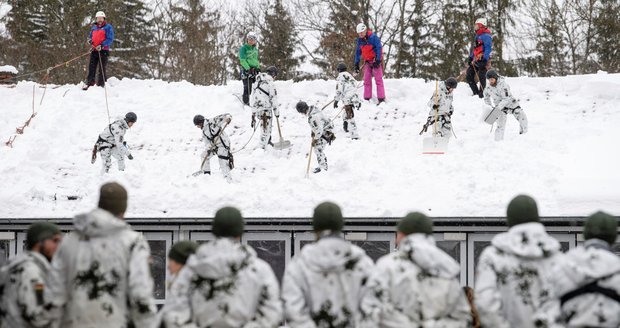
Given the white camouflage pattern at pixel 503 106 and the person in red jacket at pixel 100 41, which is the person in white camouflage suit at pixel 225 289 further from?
the person in red jacket at pixel 100 41

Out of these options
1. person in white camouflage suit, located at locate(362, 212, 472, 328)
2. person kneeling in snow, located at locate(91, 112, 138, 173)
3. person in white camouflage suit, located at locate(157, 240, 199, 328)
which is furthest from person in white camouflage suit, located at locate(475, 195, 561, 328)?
person kneeling in snow, located at locate(91, 112, 138, 173)

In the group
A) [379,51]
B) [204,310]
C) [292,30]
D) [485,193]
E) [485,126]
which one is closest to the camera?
[204,310]

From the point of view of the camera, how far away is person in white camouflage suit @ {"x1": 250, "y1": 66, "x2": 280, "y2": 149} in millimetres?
19531

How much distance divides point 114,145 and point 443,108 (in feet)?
21.7

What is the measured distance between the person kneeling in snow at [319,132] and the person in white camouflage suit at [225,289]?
37.3 feet

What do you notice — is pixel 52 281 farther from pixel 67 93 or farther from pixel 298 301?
pixel 67 93

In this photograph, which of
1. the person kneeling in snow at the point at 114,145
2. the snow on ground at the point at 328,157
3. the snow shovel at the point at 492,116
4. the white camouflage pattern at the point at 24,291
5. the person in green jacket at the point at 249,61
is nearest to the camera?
the white camouflage pattern at the point at 24,291

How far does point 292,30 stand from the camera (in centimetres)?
3950

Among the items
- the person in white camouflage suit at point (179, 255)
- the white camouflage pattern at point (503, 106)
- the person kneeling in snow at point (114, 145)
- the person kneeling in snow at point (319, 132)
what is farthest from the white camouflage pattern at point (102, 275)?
the white camouflage pattern at point (503, 106)

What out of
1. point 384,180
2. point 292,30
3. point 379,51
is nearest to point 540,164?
point 384,180

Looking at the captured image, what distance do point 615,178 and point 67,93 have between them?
13598mm

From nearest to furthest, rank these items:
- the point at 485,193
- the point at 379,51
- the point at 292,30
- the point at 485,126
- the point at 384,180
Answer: the point at 485,193, the point at 384,180, the point at 485,126, the point at 379,51, the point at 292,30

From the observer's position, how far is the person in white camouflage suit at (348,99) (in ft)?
65.1

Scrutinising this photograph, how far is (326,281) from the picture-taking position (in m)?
6.44
